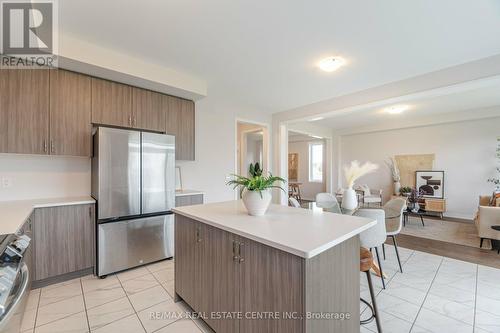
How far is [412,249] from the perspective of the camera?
351 centimetres

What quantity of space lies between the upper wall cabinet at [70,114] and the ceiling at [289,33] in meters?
0.49

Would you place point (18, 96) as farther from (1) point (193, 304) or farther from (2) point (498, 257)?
(2) point (498, 257)

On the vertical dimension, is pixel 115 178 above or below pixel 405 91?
below

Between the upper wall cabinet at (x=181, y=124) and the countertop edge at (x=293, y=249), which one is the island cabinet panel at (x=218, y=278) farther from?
the upper wall cabinet at (x=181, y=124)

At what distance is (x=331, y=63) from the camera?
2.79 meters

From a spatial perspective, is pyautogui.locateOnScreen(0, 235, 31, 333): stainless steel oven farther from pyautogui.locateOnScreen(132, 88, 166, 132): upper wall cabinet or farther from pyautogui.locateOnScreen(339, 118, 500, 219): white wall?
pyautogui.locateOnScreen(339, 118, 500, 219): white wall

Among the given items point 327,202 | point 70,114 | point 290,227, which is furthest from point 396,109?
point 70,114

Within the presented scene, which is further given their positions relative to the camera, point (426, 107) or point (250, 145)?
point (250, 145)

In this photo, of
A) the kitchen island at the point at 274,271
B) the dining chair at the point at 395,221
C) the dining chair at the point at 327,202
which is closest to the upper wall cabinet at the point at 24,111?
the kitchen island at the point at 274,271

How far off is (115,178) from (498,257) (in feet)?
17.0

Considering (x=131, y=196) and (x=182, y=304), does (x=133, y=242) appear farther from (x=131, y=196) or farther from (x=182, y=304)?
(x=182, y=304)

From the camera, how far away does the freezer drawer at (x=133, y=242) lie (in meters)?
2.57

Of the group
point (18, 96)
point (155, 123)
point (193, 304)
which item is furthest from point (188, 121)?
point (193, 304)

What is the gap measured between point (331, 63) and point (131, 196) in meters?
2.92
